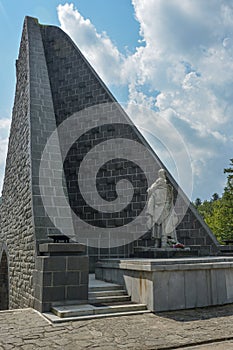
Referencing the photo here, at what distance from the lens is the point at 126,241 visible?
10.7 m

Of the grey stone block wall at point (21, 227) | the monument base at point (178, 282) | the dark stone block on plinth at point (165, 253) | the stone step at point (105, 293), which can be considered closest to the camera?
the monument base at point (178, 282)

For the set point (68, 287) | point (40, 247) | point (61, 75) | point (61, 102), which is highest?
point (61, 75)

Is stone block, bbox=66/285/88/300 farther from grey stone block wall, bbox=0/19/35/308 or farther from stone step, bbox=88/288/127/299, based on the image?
grey stone block wall, bbox=0/19/35/308

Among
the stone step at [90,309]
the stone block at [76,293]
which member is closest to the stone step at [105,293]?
the stone block at [76,293]

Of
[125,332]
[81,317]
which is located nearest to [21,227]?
[81,317]

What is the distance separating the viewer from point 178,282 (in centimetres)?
589

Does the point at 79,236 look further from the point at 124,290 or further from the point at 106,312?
the point at 106,312

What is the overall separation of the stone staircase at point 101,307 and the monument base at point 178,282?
18 cm

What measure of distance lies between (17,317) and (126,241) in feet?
18.5

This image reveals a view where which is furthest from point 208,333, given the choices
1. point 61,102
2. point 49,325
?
point 61,102

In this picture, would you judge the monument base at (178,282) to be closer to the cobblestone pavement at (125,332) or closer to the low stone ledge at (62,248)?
the cobblestone pavement at (125,332)

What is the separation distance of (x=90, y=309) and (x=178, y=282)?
1.63m

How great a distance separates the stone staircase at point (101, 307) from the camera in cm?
522

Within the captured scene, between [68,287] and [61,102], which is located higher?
[61,102]
